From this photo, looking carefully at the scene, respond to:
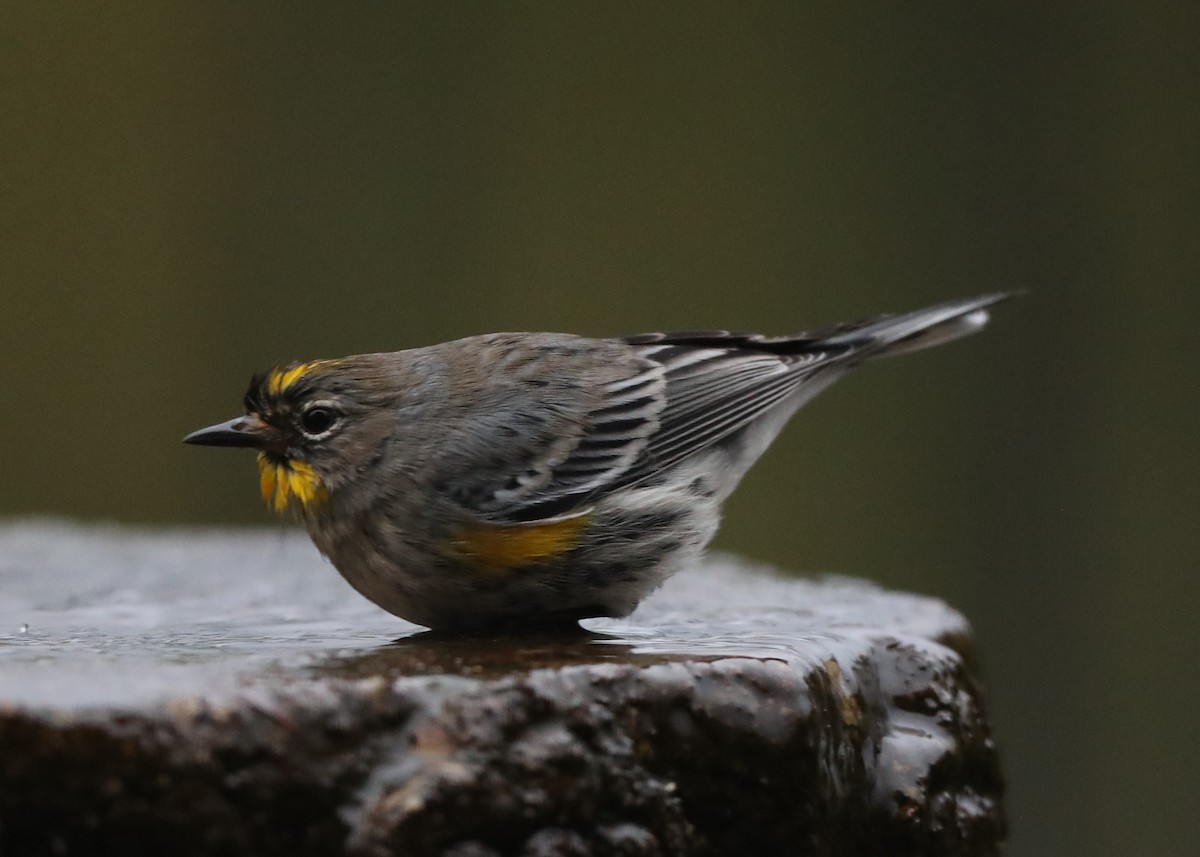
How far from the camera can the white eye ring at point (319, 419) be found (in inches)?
191

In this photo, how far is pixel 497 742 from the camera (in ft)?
10.7

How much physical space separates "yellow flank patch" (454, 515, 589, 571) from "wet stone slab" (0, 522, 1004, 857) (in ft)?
0.89

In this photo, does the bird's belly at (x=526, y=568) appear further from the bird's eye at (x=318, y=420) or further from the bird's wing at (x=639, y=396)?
the bird's eye at (x=318, y=420)

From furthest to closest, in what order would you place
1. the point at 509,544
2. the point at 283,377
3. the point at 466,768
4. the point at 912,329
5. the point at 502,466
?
the point at 912,329 → the point at 283,377 → the point at 502,466 → the point at 509,544 → the point at 466,768

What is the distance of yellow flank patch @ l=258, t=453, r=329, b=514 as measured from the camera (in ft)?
15.7

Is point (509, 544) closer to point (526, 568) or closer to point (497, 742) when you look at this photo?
point (526, 568)

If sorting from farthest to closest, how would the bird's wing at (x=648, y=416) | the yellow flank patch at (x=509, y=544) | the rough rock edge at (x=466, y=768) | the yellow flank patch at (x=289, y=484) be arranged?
the yellow flank patch at (x=289, y=484), the bird's wing at (x=648, y=416), the yellow flank patch at (x=509, y=544), the rough rock edge at (x=466, y=768)

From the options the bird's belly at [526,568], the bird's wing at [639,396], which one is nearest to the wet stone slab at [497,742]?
the bird's belly at [526,568]

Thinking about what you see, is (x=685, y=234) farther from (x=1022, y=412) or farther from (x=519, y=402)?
(x=519, y=402)

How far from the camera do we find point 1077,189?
30.9 feet

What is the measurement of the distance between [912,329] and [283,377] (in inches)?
93.3

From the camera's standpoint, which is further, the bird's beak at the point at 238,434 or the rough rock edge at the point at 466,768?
the bird's beak at the point at 238,434

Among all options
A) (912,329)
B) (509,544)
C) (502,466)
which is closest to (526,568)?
(509,544)

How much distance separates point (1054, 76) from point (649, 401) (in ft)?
17.3
